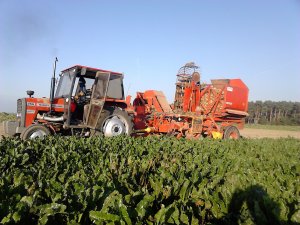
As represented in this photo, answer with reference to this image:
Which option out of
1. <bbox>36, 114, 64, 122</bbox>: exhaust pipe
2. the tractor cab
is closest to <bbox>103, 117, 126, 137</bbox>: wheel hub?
the tractor cab

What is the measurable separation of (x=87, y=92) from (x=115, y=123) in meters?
1.39

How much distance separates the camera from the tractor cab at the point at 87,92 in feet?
29.4

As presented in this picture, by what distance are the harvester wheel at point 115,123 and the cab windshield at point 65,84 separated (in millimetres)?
1329

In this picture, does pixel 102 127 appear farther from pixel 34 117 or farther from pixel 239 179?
pixel 239 179

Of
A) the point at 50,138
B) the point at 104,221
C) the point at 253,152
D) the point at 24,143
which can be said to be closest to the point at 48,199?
the point at 104,221

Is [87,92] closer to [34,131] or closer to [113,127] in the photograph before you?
[113,127]

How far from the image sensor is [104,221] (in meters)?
2.32

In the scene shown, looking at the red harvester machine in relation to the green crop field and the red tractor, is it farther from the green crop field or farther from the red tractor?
the green crop field

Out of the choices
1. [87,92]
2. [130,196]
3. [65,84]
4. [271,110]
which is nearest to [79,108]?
[87,92]

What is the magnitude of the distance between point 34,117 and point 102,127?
2037 millimetres

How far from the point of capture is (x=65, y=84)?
373 inches

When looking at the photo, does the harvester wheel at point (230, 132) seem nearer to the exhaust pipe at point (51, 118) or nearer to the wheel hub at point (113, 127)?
the wheel hub at point (113, 127)

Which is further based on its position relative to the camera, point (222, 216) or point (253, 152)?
point (253, 152)

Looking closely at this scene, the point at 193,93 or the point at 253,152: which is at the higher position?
the point at 193,93
